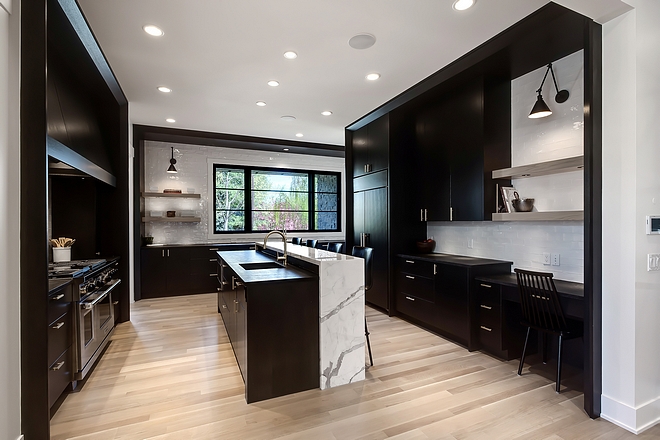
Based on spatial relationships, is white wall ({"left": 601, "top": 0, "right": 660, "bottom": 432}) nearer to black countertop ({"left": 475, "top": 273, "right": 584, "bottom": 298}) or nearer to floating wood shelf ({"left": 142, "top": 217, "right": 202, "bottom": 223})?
black countertop ({"left": 475, "top": 273, "right": 584, "bottom": 298})

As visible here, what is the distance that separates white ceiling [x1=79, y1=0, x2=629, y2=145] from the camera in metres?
2.47

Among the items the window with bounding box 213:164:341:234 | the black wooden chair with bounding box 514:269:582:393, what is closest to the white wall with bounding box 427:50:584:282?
the black wooden chair with bounding box 514:269:582:393

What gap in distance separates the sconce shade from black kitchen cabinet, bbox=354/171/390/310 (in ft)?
6.41

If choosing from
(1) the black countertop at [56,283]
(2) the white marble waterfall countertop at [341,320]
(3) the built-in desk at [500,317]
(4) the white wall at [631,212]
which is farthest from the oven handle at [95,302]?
(4) the white wall at [631,212]

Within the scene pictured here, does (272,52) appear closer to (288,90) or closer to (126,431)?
(288,90)

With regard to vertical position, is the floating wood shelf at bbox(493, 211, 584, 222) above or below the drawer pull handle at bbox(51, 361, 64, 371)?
above

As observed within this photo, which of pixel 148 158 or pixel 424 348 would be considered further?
pixel 148 158

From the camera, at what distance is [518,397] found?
2.48 m

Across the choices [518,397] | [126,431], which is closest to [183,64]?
[126,431]

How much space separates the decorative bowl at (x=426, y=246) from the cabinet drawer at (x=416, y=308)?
2.11 feet

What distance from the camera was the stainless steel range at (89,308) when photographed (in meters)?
2.65

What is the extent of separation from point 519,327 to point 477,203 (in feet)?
4.13

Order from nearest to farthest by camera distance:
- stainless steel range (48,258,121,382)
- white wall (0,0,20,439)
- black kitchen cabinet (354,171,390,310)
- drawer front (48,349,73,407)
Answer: white wall (0,0,20,439) < drawer front (48,349,73,407) < stainless steel range (48,258,121,382) < black kitchen cabinet (354,171,390,310)

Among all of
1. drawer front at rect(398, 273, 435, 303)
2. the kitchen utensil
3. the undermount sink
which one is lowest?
drawer front at rect(398, 273, 435, 303)
